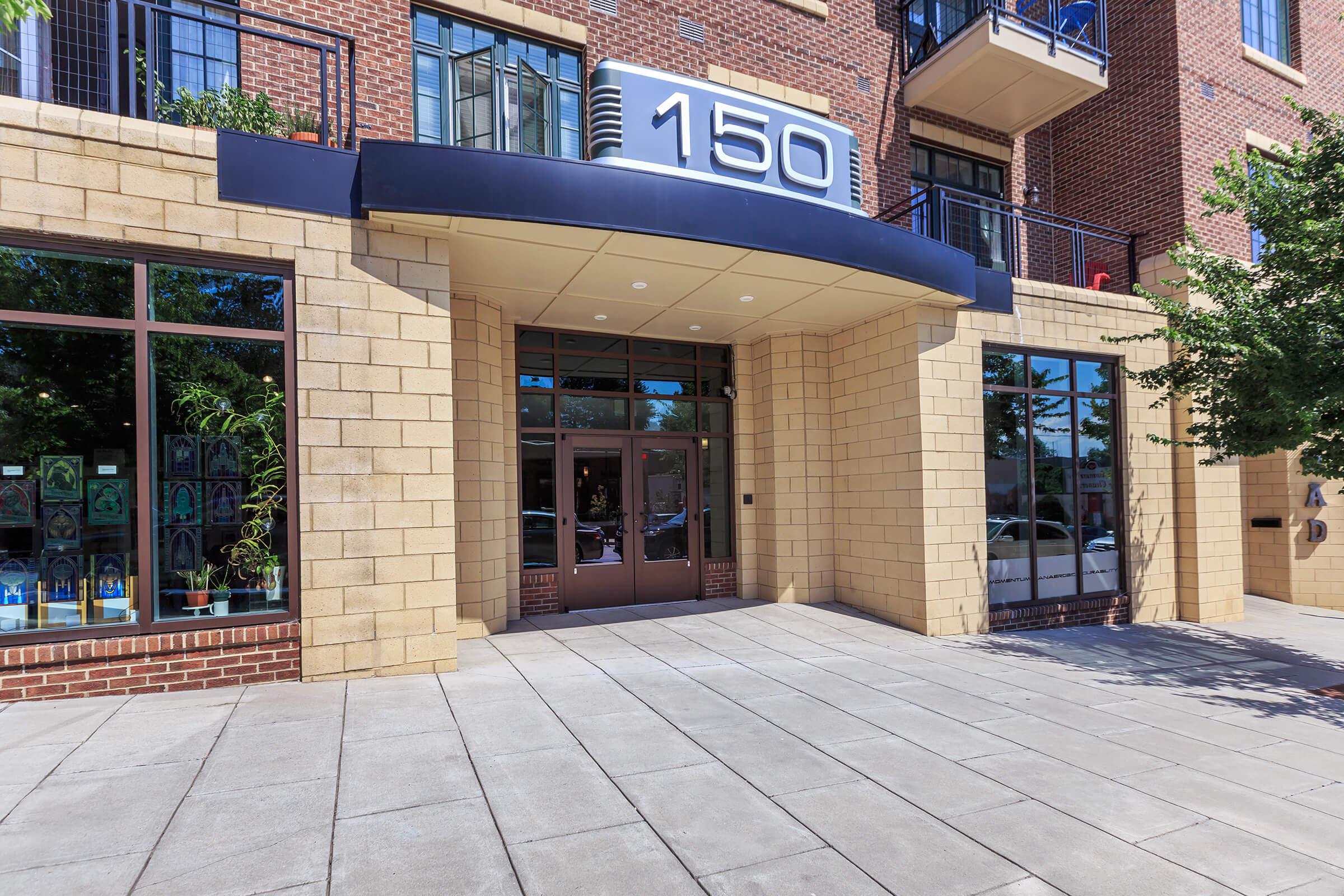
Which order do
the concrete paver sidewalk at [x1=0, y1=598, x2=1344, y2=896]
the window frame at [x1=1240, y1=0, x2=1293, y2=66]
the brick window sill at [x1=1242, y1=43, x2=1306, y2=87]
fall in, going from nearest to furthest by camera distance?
the concrete paver sidewalk at [x1=0, y1=598, x2=1344, y2=896], the brick window sill at [x1=1242, y1=43, x2=1306, y2=87], the window frame at [x1=1240, y1=0, x2=1293, y2=66]

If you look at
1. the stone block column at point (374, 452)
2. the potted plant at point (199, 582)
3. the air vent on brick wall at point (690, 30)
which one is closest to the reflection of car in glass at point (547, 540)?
the stone block column at point (374, 452)

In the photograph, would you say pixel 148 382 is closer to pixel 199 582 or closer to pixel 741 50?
pixel 199 582

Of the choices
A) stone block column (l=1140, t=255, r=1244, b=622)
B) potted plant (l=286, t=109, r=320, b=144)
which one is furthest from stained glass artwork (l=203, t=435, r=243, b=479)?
stone block column (l=1140, t=255, r=1244, b=622)

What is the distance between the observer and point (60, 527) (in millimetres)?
5574

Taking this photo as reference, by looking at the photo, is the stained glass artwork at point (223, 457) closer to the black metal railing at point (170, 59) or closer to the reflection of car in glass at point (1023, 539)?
the black metal railing at point (170, 59)

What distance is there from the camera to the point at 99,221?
5.51 m

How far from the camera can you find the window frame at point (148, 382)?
545cm

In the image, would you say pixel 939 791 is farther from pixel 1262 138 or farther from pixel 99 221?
pixel 1262 138

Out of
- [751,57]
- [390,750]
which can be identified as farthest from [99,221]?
[751,57]

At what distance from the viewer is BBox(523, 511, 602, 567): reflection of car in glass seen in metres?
9.30

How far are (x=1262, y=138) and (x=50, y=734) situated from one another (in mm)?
17366

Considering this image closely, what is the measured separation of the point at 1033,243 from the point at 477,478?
10189 mm

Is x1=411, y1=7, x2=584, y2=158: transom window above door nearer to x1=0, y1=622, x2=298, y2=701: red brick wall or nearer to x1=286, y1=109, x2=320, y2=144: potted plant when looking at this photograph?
x1=286, y1=109, x2=320, y2=144: potted plant

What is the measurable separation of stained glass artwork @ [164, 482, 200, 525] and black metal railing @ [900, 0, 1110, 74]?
1133 centimetres
